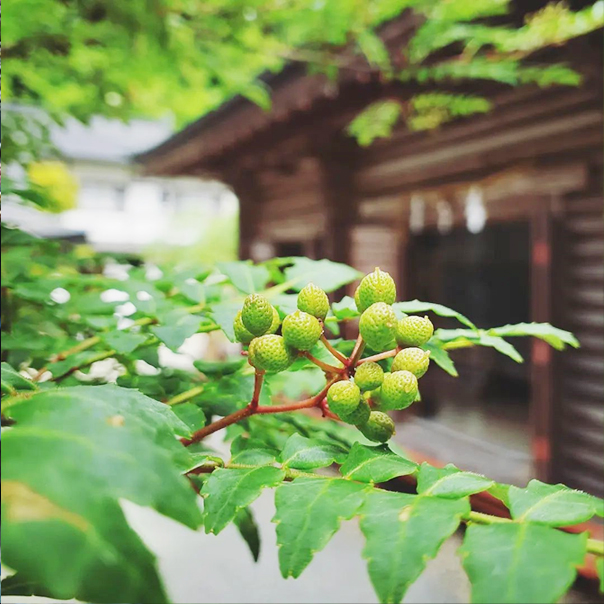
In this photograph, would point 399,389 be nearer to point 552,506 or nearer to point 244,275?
point 552,506

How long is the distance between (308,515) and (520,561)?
0.54 ft

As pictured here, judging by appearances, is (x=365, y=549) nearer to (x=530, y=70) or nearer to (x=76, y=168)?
(x=530, y=70)

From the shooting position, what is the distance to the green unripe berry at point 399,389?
621mm

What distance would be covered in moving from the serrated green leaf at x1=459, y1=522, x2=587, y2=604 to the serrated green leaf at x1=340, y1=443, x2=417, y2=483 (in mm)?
108

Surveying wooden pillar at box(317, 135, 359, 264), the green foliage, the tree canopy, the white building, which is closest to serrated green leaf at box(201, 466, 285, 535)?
the green foliage

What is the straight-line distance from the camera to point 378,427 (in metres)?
0.67

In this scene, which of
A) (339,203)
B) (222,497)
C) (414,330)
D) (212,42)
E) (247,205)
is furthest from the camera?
(247,205)

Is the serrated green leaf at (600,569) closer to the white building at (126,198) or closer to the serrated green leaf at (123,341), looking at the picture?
the serrated green leaf at (123,341)

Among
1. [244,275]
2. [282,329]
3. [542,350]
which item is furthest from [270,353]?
[542,350]

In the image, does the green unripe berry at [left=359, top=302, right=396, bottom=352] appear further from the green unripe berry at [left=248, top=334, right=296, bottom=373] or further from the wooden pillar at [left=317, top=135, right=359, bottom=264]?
the wooden pillar at [left=317, top=135, right=359, bottom=264]

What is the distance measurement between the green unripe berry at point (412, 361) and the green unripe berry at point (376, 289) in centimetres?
7

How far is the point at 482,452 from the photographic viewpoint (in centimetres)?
502

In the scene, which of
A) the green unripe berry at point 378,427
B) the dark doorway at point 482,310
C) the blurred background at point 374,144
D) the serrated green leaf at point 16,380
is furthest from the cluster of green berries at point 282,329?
the dark doorway at point 482,310

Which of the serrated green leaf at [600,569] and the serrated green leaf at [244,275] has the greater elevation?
the serrated green leaf at [244,275]
